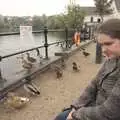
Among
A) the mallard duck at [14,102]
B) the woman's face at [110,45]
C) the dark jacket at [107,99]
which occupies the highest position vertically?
the woman's face at [110,45]

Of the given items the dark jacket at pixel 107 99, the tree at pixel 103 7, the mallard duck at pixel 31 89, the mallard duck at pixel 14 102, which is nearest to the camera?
the dark jacket at pixel 107 99

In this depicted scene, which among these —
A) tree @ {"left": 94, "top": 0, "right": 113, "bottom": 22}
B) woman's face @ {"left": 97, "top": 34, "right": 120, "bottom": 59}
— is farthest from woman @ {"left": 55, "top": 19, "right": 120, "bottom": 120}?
tree @ {"left": 94, "top": 0, "right": 113, "bottom": 22}

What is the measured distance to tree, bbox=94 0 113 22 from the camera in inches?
2141

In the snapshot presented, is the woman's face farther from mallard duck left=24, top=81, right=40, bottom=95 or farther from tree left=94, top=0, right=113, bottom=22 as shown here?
tree left=94, top=0, right=113, bottom=22

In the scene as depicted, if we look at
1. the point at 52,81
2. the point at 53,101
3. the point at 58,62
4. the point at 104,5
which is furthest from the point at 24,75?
the point at 104,5

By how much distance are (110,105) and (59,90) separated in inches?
128

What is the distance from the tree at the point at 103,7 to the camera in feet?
178

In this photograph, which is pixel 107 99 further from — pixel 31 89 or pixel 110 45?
pixel 31 89

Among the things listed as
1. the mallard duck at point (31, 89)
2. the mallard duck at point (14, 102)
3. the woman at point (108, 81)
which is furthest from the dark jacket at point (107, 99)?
the mallard duck at point (31, 89)

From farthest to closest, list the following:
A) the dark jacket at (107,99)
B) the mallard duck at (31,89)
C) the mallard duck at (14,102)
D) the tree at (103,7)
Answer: the tree at (103,7), the mallard duck at (31,89), the mallard duck at (14,102), the dark jacket at (107,99)

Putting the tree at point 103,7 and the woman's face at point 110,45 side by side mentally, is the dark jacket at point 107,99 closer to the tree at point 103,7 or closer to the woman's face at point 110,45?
the woman's face at point 110,45

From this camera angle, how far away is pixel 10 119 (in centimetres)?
367

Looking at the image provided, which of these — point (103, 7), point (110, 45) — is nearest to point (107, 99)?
point (110, 45)

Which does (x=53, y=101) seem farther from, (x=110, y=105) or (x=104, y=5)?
(x=104, y=5)
